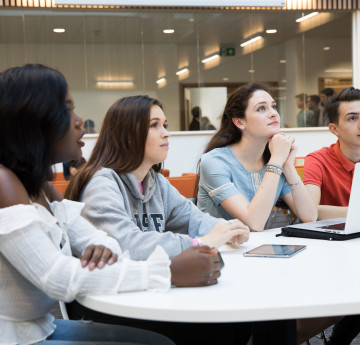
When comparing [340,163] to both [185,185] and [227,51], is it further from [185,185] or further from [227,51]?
[227,51]

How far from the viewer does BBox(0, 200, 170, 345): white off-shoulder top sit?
1.21m

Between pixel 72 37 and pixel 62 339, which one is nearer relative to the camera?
pixel 62 339

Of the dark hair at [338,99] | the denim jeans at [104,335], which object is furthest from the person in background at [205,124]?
the denim jeans at [104,335]

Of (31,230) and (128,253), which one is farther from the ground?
(31,230)

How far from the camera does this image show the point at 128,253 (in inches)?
62.1

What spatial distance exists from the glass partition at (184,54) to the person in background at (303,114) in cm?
2

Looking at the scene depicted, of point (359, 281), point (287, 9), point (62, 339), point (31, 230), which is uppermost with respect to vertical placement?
point (287, 9)

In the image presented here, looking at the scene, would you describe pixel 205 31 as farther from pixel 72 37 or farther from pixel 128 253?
pixel 128 253

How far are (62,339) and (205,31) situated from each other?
32.2 feet

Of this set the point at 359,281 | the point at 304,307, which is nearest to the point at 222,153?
the point at 359,281

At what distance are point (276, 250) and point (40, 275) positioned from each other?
2.68 feet

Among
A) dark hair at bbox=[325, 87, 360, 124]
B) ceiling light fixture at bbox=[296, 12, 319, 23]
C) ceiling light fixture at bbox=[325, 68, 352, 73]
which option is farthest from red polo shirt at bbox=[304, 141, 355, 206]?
ceiling light fixture at bbox=[325, 68, 352, 73]

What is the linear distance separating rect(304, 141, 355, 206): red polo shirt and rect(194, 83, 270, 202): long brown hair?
0.29 m

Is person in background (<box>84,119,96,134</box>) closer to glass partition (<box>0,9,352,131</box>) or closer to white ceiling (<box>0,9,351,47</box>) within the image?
glass partition (<box>0,9,352,131</box>)
